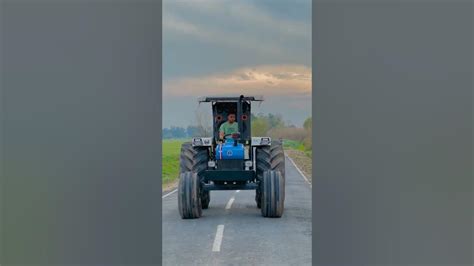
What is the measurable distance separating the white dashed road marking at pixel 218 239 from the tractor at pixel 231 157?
32.6 inches

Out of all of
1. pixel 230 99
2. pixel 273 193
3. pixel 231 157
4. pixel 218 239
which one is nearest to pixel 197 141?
pixel 231 157

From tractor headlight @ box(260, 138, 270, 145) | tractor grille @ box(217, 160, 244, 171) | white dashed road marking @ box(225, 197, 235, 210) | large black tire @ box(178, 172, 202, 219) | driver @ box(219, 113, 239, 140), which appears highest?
driver @ box(219, 113, 239, 140)

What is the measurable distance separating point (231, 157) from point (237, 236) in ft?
6.17

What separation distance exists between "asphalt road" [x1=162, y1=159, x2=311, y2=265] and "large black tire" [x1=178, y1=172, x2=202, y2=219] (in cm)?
11

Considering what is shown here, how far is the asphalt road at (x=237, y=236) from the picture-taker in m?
4.54

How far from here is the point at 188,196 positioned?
22.2 ft

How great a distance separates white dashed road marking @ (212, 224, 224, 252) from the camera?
4914 mm

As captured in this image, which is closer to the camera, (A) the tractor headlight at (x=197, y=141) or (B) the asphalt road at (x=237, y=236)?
(B) the asphalt road at (x=237, y=236)

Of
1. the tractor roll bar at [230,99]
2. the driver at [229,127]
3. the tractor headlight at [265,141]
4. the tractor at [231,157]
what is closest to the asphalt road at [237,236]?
the tractor at [231,157]

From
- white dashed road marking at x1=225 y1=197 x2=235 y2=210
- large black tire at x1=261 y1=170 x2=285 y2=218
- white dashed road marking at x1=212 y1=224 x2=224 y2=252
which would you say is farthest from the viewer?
white dashed road marking at x1=225 y1=197 x2=235 y2=210

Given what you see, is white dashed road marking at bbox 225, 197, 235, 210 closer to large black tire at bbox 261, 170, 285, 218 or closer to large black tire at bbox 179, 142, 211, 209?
large black tire at bbox 179, 142, 211, 209

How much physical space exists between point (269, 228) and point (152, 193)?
12.6 feet

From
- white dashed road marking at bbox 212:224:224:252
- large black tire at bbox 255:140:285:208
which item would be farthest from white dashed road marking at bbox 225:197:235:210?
white dashed road marking at bbox 212:224:224:252

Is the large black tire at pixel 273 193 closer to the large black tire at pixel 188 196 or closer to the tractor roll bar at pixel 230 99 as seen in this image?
the large black tire at pixel 188 196
